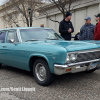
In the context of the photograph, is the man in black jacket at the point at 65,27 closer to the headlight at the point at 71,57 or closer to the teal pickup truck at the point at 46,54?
the teal pickup truck at the point at 46,54

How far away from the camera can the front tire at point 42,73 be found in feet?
12.2

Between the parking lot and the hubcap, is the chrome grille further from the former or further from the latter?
the hubcap

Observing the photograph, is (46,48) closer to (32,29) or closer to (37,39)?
(37,39)

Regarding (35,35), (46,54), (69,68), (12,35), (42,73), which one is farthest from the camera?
(12,35)

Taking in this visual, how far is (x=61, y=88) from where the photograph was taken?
12.4 ft

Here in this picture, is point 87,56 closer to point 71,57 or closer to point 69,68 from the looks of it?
point 71,57

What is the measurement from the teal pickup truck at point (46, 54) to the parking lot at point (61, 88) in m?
0.29

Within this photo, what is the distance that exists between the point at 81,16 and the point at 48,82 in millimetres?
13994

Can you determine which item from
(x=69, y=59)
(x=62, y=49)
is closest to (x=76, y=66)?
(x=69, y=59)

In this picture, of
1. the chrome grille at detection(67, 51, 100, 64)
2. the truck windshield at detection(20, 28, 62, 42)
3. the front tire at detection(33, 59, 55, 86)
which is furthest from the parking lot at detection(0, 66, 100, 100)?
Answer: the truck windshield at detection(20, 28, 62, 42)

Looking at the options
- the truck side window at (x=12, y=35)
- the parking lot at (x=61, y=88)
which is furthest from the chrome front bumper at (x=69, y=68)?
the truck side window at (x=12, y=35)

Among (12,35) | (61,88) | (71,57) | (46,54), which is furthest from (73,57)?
(12,35)

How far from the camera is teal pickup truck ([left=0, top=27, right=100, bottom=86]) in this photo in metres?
3.44

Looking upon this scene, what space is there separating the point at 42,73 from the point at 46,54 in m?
0.61
